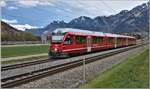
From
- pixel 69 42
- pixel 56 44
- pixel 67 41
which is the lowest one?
pixel 56 44

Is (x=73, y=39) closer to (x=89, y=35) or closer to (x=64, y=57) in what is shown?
(x=64, y=57)

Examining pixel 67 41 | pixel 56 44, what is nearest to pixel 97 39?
pixel 67 41

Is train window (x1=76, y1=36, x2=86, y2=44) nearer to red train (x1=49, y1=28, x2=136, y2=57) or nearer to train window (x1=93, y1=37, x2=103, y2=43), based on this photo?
red train (x1=49, y1=28, x2=136, y2=57)

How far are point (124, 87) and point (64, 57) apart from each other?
63.4 ft

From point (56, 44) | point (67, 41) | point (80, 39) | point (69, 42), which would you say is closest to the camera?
point (56, 44)

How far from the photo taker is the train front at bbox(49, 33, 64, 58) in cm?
3072

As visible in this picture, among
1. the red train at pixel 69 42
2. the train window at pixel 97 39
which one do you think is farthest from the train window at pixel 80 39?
the train window at pixel 97 39

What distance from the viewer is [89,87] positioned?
12.5 meters

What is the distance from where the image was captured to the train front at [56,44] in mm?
30719

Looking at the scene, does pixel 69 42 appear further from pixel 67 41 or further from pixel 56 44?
pixel 56 44

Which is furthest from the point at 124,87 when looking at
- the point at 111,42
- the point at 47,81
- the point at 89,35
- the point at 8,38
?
the point at 8,38

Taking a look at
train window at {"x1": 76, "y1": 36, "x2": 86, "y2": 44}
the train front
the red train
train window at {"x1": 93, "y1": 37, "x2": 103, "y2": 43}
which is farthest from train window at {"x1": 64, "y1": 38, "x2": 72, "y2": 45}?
train window at {"x1": 93, "y1": 37, "x2": 103, "y2": 43}

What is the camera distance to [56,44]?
31.0 metres

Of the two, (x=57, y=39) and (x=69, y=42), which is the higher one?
(x=57, y=39)
